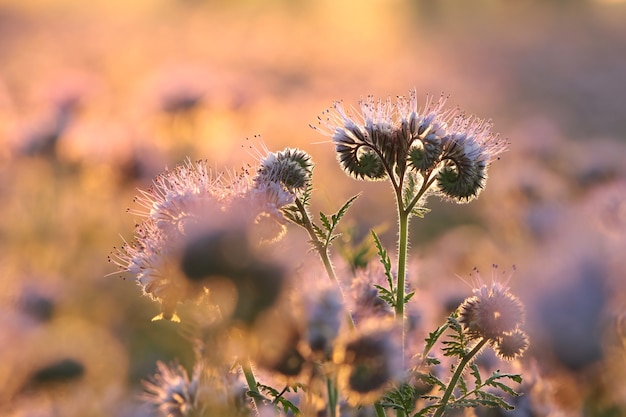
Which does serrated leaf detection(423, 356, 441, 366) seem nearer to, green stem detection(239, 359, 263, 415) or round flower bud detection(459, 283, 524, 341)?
round flower bud detection(459, 283, 524, 341)

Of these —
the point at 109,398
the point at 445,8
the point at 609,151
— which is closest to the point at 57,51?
the point at 609,151

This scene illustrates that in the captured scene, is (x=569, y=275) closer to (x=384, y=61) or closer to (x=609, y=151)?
(x=609, y=151)

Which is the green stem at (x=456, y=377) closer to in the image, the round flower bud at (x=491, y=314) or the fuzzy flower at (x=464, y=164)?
the round flower bud at (x=491, y=314)

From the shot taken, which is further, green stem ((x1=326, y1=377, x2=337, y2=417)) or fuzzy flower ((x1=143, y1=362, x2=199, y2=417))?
fuzzy flower ((x1=143, y1=362, x2=199, y2=417))

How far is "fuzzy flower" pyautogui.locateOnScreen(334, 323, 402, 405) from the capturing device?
2.82 m

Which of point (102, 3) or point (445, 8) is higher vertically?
point (445, 8)

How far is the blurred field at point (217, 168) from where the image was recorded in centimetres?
394

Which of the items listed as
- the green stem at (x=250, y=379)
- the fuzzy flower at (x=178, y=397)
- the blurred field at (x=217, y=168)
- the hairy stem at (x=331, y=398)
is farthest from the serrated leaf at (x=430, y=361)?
the fuzzy flower at (x=178, y=397)

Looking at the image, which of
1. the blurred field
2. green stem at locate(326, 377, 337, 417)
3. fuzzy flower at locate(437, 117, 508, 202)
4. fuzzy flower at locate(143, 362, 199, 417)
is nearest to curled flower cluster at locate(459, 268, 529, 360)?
the blurred field

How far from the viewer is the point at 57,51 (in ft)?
85.5

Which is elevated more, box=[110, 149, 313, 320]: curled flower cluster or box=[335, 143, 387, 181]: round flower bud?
box=[335, 143, 387, 181]: round flower bud

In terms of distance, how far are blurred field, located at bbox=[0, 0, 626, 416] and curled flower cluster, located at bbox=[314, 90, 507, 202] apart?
18.8 inches

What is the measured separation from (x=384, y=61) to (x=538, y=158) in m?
21.3

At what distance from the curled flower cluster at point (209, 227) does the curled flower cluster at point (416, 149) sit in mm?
252
